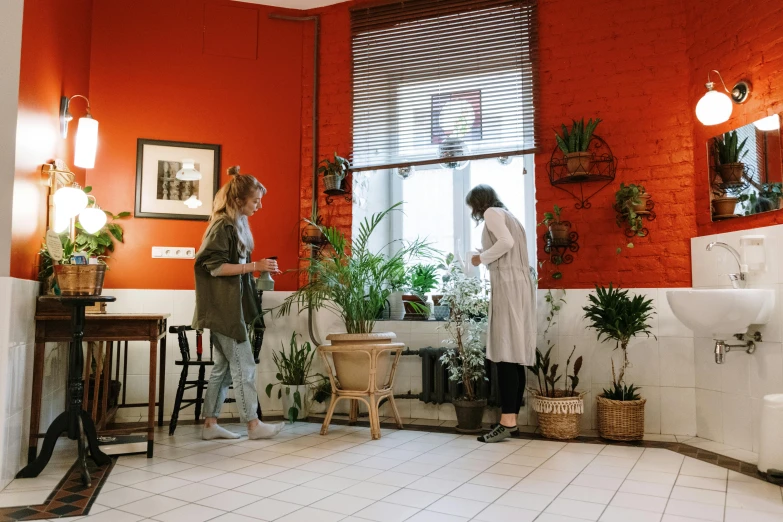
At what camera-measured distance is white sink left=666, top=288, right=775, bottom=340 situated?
3.18 meters

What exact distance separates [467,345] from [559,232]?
40.7 inches

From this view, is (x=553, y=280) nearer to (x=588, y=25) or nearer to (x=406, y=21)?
(x=588, y=25)

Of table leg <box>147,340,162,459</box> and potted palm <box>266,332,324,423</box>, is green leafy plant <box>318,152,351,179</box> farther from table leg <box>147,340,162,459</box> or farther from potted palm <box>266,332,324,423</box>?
table leg <box>147,340,162,459</box>

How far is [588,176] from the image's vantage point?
417cm

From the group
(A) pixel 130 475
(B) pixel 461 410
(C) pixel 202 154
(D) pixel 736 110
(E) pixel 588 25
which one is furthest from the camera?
(C) pixel 202 154

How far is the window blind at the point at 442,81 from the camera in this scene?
457 cm

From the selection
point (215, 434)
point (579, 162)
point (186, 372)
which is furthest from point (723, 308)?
point (186, 372)

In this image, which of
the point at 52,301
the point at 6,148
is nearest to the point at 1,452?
the point at 52,301


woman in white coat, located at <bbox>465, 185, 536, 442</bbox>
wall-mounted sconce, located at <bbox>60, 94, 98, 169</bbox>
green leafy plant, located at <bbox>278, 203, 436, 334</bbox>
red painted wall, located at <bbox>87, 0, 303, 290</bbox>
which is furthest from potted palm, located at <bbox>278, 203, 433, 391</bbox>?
wall-mounted sconce, located at <bbox>60, 94, 98, 169</bbox>

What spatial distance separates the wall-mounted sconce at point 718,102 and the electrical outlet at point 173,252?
147 inches

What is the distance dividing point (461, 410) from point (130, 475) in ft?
6.95

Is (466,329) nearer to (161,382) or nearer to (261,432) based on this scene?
(261,432)

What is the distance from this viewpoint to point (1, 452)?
2.72m

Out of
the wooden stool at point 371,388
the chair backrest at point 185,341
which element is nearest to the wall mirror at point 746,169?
the wooden stool at point 371,388
